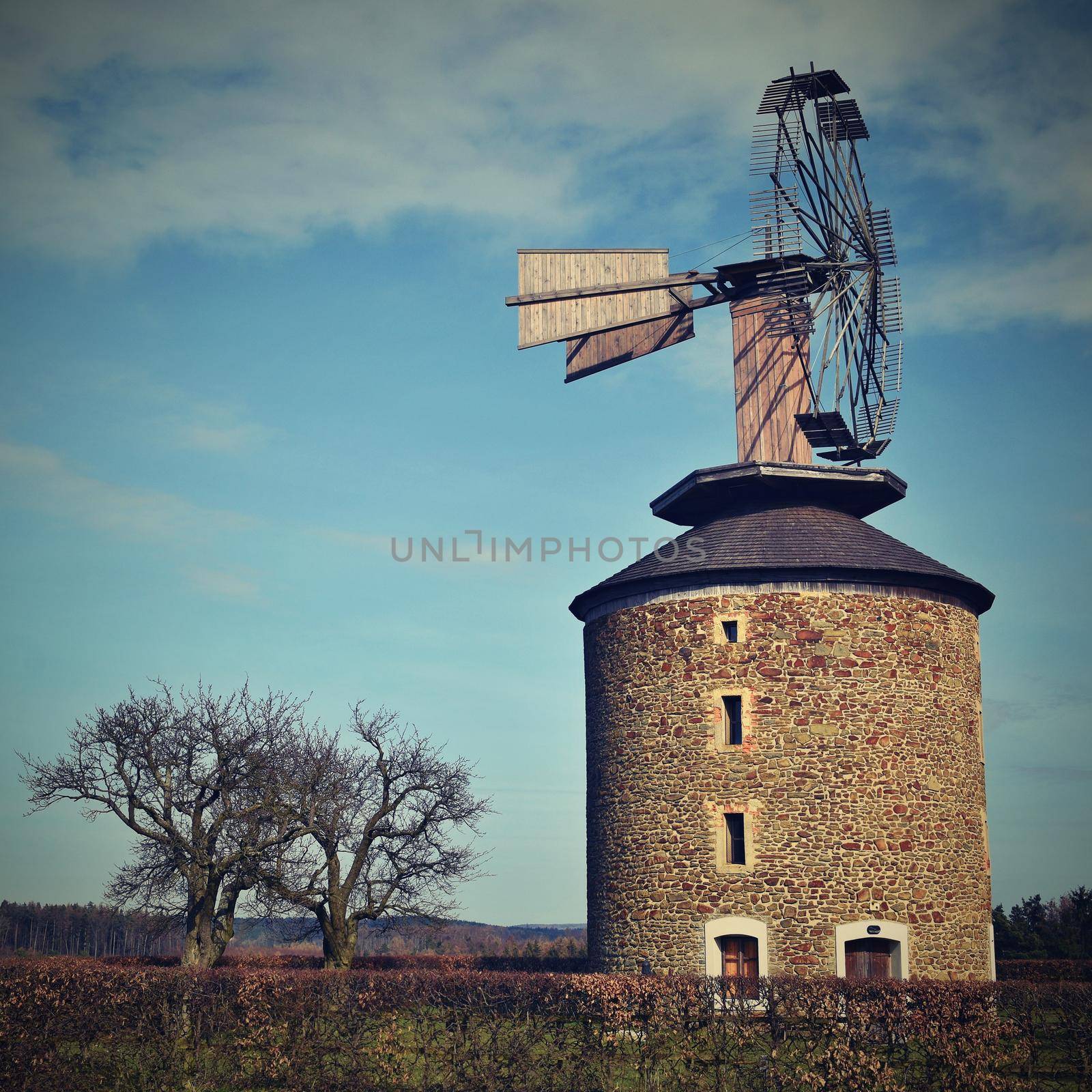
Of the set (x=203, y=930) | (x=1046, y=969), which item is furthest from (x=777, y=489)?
(x=203, y=930)

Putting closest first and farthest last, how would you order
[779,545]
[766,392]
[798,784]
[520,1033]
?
1. [520,1033]
2. [798,784]
3. [779,545]
4. [766,392]

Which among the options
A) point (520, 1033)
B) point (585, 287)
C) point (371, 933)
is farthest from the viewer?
point (371, 933)

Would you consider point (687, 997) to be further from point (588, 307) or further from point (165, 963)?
point (165, 963)

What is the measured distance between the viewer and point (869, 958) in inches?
830

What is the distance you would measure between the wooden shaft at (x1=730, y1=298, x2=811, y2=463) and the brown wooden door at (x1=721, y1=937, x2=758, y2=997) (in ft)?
30.3

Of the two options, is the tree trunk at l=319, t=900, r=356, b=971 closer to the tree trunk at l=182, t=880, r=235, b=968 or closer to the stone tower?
the tree trunk at l=182, t=880, r=235, b=968

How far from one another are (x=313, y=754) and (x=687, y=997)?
1309 cm

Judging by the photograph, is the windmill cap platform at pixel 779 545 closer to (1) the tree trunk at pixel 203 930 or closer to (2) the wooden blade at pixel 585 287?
(2) the wooden blade at pixel 585 287

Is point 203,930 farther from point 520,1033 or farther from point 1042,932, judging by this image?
point 1042,932

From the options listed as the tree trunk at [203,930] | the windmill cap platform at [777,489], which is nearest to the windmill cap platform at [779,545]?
the windmill cap platform at [777,489]

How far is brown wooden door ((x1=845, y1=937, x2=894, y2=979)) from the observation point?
2100 cm

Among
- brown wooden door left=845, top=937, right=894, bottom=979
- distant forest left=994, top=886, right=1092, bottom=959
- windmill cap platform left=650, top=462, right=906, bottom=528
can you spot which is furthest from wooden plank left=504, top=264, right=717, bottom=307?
distant forest left=994, top=886, right=1092, bottom=959

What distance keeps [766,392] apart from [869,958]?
1104 cm

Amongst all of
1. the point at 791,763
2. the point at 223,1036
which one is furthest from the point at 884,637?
the point at 223,1036
